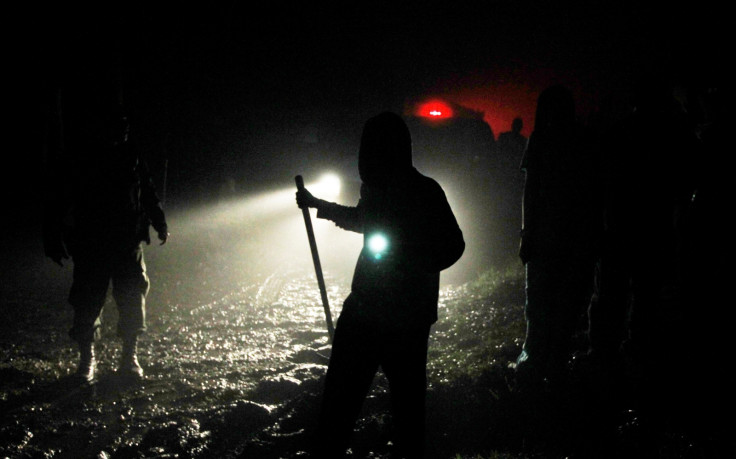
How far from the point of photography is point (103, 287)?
386 centimetres

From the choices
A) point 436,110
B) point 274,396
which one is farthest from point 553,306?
point 436,110

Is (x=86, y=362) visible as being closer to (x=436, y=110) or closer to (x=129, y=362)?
(x=129, y=362)

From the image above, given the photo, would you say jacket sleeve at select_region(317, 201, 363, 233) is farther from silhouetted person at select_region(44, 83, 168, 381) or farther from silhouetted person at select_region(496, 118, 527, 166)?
silhouetted person at select_region(496, 118, 527, 166)

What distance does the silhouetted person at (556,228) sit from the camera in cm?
320

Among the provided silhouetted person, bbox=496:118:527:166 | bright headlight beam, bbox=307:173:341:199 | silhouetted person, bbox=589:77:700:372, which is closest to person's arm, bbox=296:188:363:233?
silhouetted person, bbox=589:77:700:372

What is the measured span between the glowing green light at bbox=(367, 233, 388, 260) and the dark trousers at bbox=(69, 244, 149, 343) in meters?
3.12

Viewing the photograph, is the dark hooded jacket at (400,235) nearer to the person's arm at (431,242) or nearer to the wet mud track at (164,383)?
the person's arm at (431,242)

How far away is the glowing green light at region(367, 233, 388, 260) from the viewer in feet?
6.37

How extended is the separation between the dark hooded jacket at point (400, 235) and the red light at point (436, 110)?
23830 mm

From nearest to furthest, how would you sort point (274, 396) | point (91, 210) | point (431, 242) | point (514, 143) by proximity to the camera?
1. point (431, 242)
2. point (274, 396)
3. point (91, 210)
4. point (514, 143)

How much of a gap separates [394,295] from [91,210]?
3.43m

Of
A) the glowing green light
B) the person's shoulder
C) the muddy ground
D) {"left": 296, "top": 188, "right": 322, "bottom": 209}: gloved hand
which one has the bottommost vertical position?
the muddy ground

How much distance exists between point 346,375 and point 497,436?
5.51 feet

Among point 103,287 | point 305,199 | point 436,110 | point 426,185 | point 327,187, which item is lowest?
point 426,185
